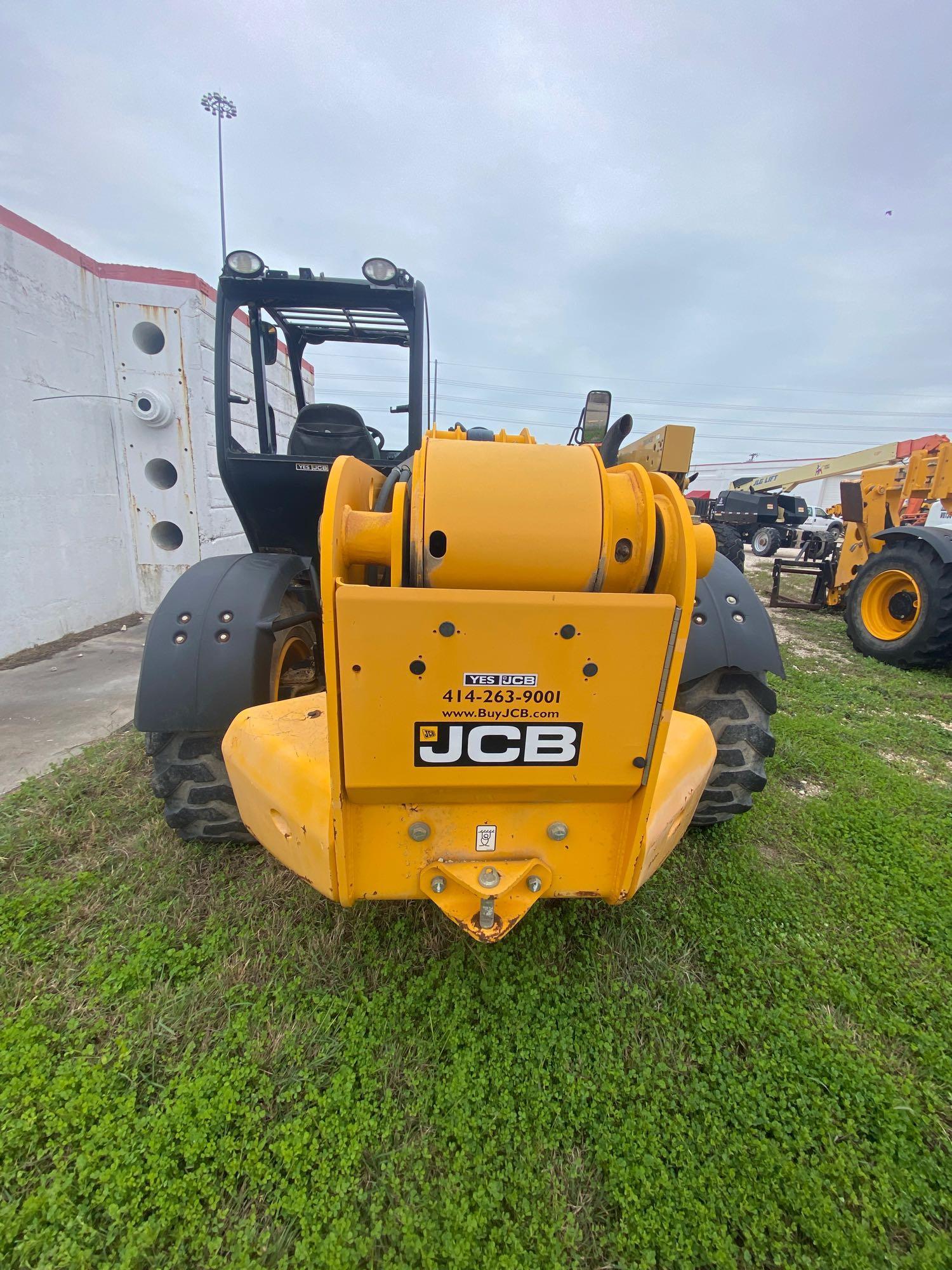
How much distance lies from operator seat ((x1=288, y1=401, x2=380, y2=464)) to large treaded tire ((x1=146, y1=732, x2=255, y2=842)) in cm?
165

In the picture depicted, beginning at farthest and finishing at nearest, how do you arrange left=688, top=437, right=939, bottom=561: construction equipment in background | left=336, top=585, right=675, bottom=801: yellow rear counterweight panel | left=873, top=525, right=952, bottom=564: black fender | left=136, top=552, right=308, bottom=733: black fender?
left=688, top=437, right=939, bottom=561: construction equipment in background, left=873, top=525, right=952, bottom=564: black fender, left=136, top=552, right=308, bottom=733: black fender, left=336, top=585, right=675, bottom=801: yellow rear counterweight panel

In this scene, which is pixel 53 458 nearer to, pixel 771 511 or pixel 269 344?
pixel 269 344

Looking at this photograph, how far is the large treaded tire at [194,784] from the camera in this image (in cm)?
Answer: 206

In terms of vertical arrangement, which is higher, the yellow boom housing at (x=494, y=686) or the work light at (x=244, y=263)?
the work light at (x=244, y=263)

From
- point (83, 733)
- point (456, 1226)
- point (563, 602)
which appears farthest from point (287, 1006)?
point (83, 733)

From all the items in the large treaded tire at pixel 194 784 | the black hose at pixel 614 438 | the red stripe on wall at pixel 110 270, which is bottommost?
the large treaded tire at pixel 194 784

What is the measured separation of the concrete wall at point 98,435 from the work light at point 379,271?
438 cm

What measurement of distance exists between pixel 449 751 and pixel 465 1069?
96 centimetres

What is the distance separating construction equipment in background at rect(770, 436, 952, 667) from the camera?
545 centimetres

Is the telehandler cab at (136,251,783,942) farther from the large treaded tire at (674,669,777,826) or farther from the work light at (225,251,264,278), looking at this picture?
the work light at (225,251,264,278)

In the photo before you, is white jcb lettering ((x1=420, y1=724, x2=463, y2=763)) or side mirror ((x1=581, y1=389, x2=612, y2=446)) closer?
white jcb lettering ((x1=420, y1=724, x2=463, y2=763))

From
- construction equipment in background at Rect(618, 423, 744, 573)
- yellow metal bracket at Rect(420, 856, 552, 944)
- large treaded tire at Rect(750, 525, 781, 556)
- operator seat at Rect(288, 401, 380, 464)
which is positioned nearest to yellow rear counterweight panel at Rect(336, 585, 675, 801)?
yellow metal bracket at Rect(420, 856, 552, 944)

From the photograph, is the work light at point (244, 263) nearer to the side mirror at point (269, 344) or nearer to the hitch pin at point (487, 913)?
the side mirror at point (269, 344)

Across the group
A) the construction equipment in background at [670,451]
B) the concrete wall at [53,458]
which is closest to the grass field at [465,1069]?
the construction equipment in background at [670,451]
